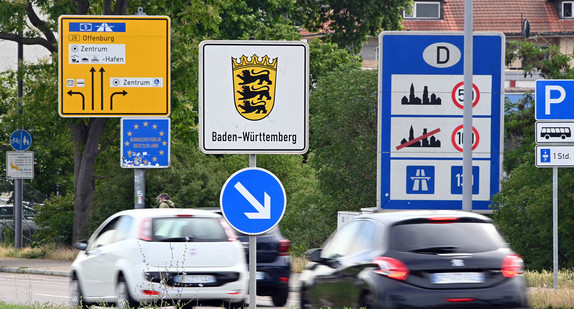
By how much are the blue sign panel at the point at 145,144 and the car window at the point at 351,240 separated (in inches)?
337

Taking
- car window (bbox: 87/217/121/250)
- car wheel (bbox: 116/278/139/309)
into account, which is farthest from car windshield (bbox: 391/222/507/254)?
car window (bbox: 87/217/121/250)

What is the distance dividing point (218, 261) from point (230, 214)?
→ 5167 mm

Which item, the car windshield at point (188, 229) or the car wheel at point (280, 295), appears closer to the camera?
the car windshield at point (188, 229)

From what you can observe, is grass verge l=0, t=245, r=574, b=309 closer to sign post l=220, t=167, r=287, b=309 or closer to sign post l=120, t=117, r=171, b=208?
sign post l=120, t=117, r=171, b=208

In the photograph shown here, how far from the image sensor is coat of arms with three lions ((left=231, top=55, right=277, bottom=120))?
7.92 metres

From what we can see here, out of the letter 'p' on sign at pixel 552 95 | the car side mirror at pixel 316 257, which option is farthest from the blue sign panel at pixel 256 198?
the letter 'p' on sign at pixel 552 95

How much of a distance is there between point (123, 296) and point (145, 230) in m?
0.89

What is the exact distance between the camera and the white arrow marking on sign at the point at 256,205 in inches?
320

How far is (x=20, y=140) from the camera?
100 feet

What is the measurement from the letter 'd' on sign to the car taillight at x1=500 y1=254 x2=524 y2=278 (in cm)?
487

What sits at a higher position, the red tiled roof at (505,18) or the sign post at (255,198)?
the red tiled roof at (505,18)

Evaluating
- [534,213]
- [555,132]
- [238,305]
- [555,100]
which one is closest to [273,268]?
[238,305]

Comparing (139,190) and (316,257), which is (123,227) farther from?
(139,190)

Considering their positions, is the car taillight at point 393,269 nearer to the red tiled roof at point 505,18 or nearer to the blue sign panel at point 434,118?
the blue sign panel at point 434,118
